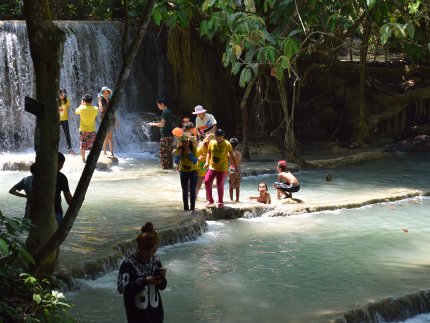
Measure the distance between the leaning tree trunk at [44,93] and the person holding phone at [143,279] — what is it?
1579 mm

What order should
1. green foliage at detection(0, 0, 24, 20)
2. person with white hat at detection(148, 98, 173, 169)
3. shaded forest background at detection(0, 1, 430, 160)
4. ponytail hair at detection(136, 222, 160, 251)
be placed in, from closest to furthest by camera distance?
ponytail hair at detection(136, 222, 160, 251) < person with white hat at detection(148, 98, 173, 169) < shaded forest background at detection(0, 1, 430, 160) < green foliage at detection(0, 0, 24, 20)

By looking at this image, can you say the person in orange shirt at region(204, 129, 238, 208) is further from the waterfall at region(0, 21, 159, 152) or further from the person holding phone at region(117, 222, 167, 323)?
the waterfall at region(0, 21, 159, 152)

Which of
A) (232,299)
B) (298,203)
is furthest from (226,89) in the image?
(232,299)

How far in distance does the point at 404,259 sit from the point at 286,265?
1456 mm

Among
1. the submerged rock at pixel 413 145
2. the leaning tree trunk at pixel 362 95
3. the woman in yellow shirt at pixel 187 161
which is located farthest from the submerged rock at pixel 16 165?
the submerged rock at pixel 413 145

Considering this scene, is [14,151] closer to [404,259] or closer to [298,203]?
[298,203]

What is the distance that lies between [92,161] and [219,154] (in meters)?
5.49

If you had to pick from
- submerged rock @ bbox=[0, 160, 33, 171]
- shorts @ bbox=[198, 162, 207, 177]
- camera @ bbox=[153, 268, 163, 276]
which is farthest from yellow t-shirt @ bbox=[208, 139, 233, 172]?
camera @ bbox=[153, 268, 163, 276]

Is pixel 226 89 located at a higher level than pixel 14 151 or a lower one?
higher

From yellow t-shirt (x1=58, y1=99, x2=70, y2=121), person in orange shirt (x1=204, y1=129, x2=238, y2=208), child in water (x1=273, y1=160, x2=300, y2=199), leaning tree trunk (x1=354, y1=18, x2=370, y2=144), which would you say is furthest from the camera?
leaning tree trunk (x1=354, y1=18, x2=370, y2=144)

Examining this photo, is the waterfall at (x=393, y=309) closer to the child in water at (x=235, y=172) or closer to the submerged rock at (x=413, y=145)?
the child in water at (x=235, y=172)

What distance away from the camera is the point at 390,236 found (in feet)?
36.7

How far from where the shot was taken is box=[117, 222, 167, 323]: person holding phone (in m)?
5.39

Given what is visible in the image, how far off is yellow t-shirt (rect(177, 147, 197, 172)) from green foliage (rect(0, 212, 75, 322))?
5.30 meters
